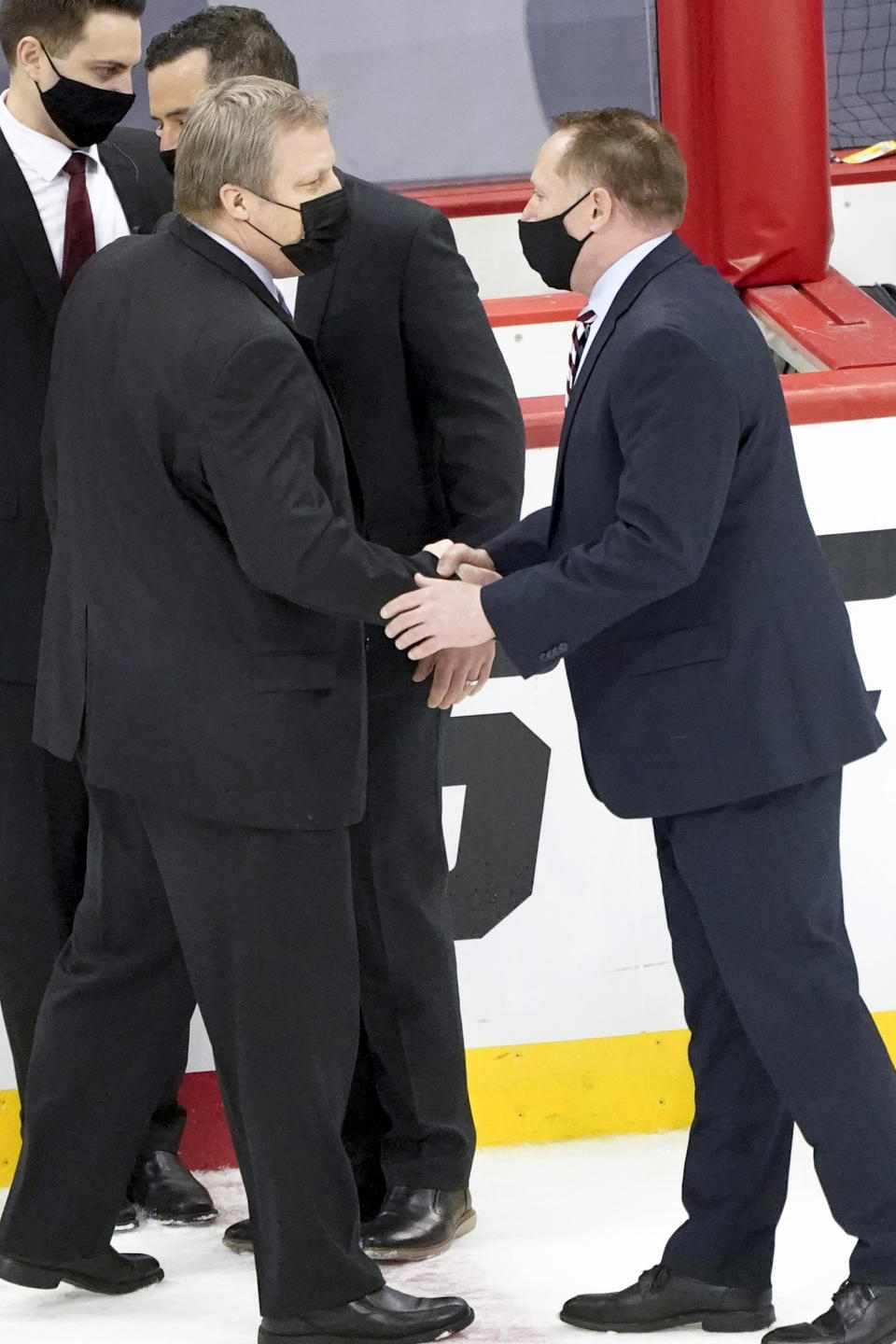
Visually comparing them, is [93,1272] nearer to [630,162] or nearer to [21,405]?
[21,405]

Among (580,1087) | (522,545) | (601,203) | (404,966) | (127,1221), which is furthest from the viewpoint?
(580,1087)

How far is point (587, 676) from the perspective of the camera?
2.19m

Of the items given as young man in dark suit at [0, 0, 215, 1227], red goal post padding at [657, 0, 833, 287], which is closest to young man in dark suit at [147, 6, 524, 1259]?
young man in dark suit at [0, 0, 215, 1227]

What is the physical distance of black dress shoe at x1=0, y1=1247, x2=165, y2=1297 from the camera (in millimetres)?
2396

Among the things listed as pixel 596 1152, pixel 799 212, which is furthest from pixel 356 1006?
pixel 799 212

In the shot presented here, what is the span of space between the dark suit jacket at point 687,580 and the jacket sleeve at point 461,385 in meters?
0.32

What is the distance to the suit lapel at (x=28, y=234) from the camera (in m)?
2.45

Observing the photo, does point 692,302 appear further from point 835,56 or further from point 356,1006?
point 835,56

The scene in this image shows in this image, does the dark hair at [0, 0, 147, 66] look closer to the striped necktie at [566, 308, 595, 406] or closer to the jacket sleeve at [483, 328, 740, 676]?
the striped necktie at [566, 308, 595, 406]

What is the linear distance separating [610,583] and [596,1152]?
1.26m

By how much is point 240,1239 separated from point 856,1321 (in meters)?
0.87

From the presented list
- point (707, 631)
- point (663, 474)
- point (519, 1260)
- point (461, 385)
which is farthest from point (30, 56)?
point (519, 1260)

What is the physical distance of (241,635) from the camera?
209cm

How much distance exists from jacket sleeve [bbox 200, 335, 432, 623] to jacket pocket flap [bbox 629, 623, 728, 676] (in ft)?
1.08
